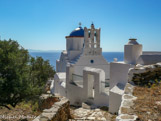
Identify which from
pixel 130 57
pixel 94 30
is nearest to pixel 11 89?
pixel 130 57

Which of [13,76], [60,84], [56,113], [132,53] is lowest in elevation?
[60,84]

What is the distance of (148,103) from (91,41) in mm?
14405

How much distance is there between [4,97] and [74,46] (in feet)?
38.5

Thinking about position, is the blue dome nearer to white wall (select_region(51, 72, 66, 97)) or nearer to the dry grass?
white wall (select_region(51, 72, 66, 97))

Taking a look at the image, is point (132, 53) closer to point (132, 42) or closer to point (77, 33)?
point (132, 42)

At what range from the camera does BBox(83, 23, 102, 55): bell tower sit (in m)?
16.7

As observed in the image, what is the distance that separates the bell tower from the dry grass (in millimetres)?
12940

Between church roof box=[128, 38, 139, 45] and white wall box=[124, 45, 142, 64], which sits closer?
white wall box=[124, 45, 142, 64]

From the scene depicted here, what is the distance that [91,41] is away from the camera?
1720 cm

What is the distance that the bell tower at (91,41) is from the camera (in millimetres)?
16723

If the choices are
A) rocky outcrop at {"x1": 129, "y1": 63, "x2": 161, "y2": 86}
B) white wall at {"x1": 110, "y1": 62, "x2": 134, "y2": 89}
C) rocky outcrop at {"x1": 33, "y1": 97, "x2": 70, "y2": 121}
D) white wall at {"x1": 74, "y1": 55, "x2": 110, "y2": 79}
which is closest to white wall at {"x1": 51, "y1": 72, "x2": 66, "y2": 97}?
white wall at {"x1": 74, "y1": 55, "x2": 110, "y2": 79}

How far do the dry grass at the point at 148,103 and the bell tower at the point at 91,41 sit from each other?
12.9m

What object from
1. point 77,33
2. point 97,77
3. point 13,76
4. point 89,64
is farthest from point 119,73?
point 77,33

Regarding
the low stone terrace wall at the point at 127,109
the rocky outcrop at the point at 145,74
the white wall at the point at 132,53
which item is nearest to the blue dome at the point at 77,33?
the white wall at the point at 132,53
